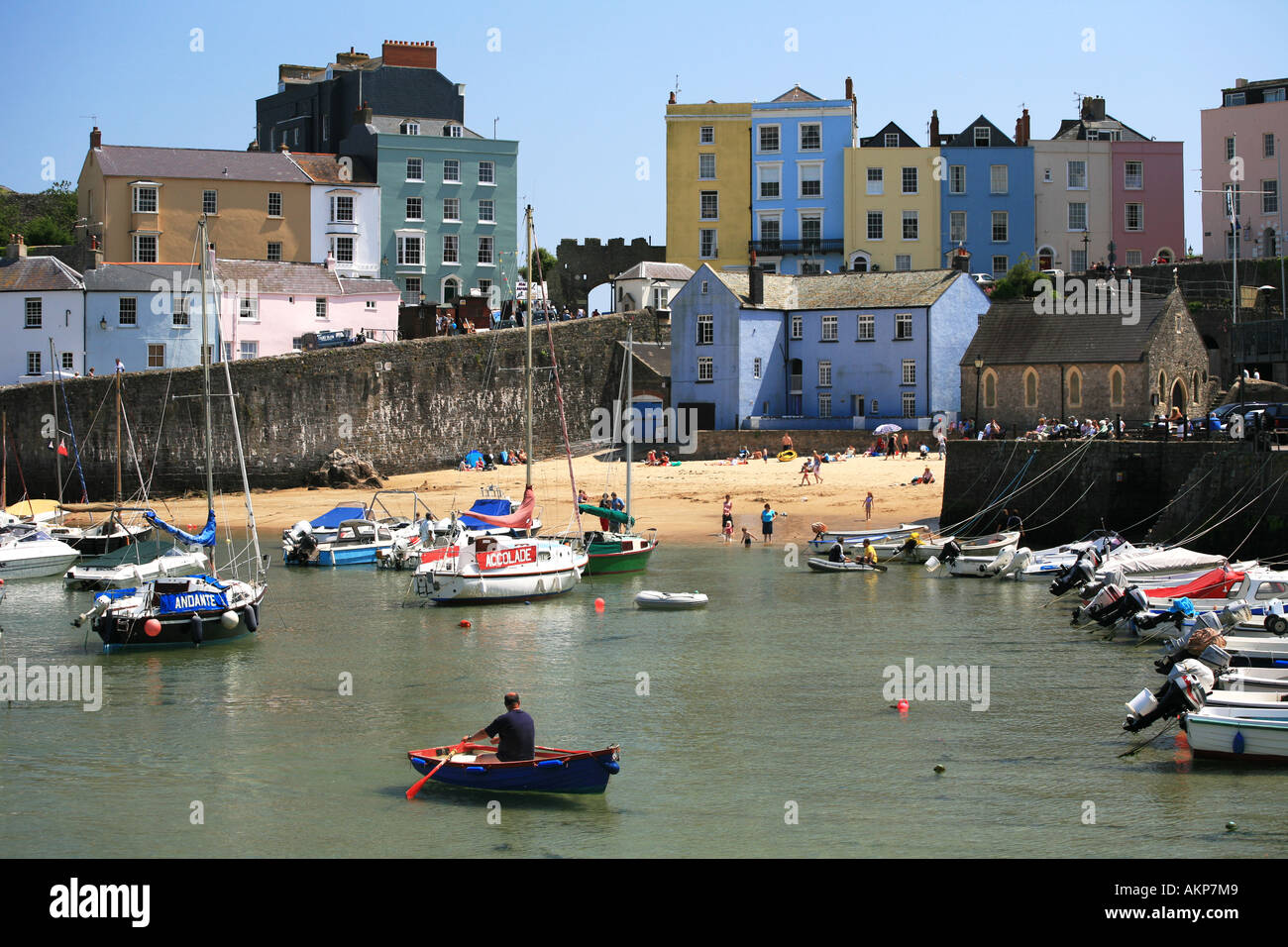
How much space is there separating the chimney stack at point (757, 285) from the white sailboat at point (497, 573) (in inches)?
1105

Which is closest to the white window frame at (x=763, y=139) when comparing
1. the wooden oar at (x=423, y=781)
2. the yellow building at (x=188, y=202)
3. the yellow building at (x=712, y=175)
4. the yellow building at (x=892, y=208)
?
the yellow building at (x=712, y=175)

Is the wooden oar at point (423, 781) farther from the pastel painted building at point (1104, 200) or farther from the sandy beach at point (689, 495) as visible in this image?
the pastel painted building at point (1104, 200)

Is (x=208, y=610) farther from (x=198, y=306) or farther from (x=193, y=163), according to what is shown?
A: (x=193, y=163)

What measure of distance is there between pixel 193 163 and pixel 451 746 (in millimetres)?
55350

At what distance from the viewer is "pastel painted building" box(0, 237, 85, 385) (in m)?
58.3

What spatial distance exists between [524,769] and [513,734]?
486mm

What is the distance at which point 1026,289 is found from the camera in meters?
63.9

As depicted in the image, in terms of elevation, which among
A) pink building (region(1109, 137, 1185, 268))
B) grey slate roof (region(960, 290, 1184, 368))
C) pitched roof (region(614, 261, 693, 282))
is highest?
pink building (region(1109, 137, 1185, 268))

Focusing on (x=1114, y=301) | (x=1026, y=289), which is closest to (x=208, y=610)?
(x=1114, y=301)

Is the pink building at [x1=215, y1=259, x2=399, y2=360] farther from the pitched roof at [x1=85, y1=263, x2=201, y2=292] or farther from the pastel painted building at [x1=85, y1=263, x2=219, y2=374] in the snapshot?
the pitched roof at [x1=85, y1=263, x2=201, y2=292]

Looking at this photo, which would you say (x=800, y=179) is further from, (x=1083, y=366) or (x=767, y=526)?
(x=767, y=526)

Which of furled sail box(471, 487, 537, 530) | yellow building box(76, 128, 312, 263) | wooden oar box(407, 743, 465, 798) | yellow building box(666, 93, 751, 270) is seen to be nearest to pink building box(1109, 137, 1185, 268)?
yellow building box(666, 93, 751, 270)

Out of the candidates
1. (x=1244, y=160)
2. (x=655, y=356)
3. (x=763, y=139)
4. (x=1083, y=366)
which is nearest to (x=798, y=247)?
(x=763, y=139)

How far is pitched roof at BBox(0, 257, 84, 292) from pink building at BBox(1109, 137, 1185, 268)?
51.5 m
